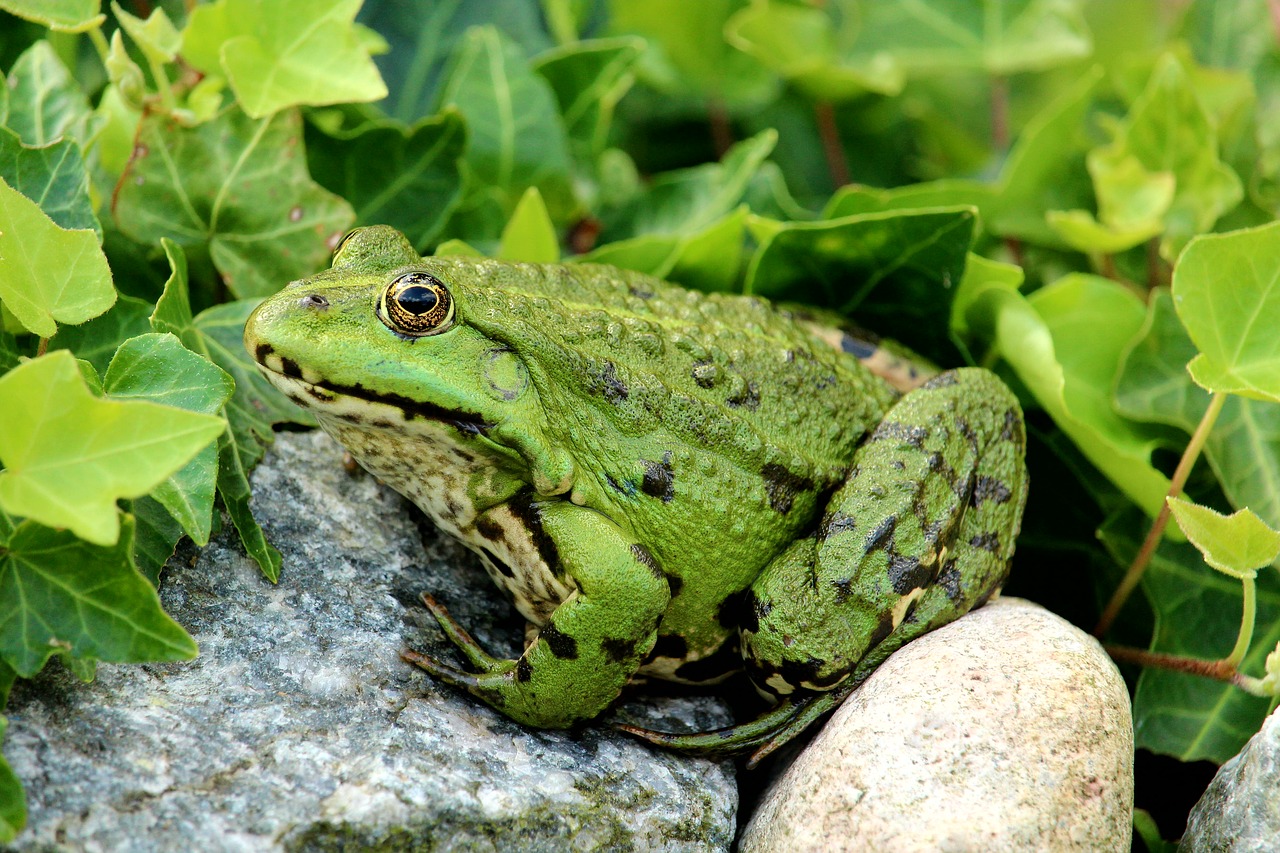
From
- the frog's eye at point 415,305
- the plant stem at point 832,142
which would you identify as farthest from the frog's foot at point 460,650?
the plant stem at point 832,142

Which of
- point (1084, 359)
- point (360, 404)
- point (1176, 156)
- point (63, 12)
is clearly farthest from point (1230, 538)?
point (63, 12)

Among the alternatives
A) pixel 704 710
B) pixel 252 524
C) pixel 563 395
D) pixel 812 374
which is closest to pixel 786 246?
pixel 812 374

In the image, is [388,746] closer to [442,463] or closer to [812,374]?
[442,463]

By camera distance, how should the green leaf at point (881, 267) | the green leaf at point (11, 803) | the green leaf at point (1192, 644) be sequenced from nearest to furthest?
the green leaf at point (11, 803) → the green leaf at point (1192, 644) → the green leaf at point (881, 267)

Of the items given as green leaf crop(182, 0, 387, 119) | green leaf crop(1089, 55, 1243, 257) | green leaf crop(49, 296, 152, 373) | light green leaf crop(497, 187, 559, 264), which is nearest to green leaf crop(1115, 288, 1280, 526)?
green leaf crop(1089, 55, 1243, 257)

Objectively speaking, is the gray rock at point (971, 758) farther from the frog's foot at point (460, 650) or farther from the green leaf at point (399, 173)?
the green leaf at point (399, 173)

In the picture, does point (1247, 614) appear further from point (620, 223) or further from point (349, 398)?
point (620, 223)

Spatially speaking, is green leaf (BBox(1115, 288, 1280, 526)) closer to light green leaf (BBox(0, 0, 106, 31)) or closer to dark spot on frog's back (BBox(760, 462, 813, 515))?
dark spot on frog's back (BBox(760, 462, 813, 515))
